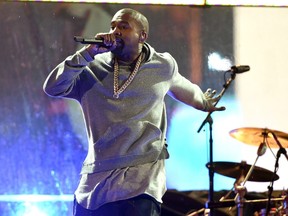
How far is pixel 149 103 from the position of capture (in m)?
3.11

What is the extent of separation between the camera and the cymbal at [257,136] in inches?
180

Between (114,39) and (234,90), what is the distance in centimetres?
230

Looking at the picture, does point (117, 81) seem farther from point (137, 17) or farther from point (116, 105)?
point (137, 17)

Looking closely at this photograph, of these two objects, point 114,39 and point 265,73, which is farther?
point 265,73

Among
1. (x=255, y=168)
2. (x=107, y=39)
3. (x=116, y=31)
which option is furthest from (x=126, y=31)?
(x=255, y=168)

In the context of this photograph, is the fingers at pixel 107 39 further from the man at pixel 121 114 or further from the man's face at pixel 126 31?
the man's face at pixel 126 31

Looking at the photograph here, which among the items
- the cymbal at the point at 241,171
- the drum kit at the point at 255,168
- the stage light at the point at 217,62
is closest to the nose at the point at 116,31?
the drum kit at the point at 255,168

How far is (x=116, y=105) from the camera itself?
3.06 meters

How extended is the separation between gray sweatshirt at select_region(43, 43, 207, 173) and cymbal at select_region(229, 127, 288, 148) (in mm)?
1513

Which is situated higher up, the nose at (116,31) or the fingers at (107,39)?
the nose at (116,31)

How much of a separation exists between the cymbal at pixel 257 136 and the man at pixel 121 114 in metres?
1.50

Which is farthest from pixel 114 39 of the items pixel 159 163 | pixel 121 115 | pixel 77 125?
pixel 77 125

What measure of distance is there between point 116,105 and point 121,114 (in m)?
0.05

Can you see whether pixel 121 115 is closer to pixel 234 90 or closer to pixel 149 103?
pixel 149 103
